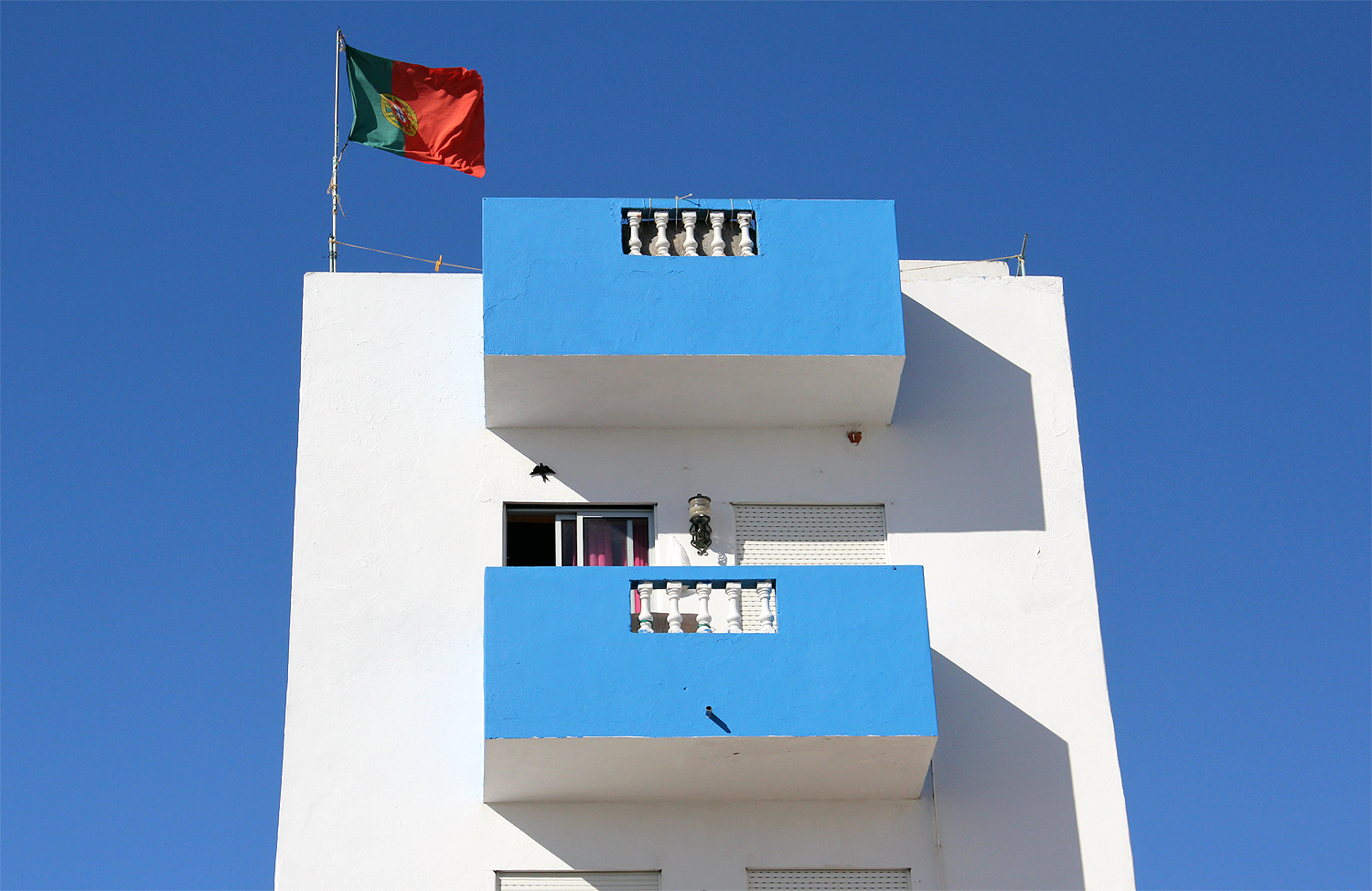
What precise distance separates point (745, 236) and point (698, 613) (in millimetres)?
3961

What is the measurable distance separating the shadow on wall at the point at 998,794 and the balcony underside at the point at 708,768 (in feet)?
1.74

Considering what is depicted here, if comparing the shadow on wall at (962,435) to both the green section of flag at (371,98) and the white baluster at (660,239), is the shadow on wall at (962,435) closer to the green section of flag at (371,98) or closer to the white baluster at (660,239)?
the white baluster at (660,239)

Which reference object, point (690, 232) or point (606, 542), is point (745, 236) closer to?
point (690, 232)

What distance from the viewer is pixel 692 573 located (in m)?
15.2

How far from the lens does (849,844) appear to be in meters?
15.4

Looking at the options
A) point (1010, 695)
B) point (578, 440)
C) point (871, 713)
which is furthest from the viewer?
point (578, 440)

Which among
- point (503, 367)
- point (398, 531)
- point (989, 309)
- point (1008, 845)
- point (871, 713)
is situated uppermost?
point (989, 309)

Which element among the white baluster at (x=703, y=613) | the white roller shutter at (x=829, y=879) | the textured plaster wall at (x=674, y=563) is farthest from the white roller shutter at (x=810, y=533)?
the white roller shutter at (x=829, y=879)

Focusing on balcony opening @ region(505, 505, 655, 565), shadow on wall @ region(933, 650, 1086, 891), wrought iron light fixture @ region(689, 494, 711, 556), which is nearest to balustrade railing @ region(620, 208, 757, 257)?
wrought iron light fixture @ region(689, 494, 711, 556)

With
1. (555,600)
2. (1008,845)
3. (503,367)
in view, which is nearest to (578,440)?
(503,367)

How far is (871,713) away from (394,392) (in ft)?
19.1

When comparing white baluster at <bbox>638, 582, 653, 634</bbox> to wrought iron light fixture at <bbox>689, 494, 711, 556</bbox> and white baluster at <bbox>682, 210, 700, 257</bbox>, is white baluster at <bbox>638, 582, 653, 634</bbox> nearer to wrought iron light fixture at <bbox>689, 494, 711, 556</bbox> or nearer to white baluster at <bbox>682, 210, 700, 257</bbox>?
wrought iron light fixture at <bbox>689, 494, 711, 556</bbox>

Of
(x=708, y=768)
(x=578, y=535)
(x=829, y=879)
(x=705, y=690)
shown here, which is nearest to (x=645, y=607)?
(x=705, y=690)

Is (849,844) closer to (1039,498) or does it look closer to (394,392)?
(1039,498)
